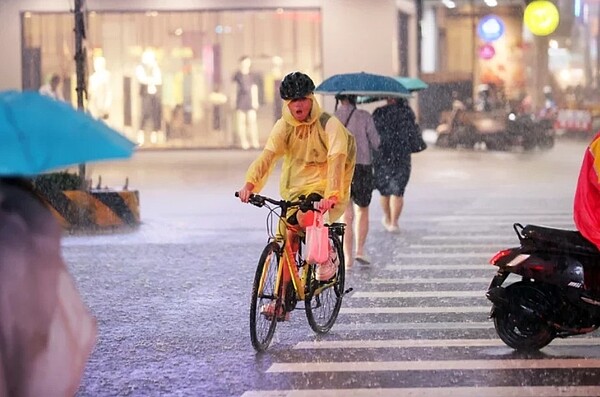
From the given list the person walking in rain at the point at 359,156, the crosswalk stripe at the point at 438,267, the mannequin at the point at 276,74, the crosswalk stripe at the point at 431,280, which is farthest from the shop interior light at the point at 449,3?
the crosswalk stripe at the point at 431,280

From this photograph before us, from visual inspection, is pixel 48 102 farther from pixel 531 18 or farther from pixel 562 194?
pixel 531 18

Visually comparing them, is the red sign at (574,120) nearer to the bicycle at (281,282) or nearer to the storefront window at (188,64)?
the storefront window at (188,64)

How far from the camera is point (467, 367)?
7.01 meters

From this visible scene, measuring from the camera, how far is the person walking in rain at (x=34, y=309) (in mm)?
3619

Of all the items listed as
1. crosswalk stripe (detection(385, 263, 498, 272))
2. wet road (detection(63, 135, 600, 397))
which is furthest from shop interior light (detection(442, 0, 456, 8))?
crosswalk stripe (detection(385, 263, 498, 272))

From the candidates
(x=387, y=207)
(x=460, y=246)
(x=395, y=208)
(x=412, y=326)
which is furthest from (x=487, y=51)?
(x=412, y=326)

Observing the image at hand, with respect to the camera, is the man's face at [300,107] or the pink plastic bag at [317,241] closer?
the pink plastic bag at [317,241]

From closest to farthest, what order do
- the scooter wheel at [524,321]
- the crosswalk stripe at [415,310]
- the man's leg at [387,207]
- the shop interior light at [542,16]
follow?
the scooter wheel at [524,321] → the crosswalk stripe at [415,310] → the man's leg at [387,207] → the shop interior light at [542,16]

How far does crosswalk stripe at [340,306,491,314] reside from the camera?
8992 millimetres

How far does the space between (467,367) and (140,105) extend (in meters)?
26.3

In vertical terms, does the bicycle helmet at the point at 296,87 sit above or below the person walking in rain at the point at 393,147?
above

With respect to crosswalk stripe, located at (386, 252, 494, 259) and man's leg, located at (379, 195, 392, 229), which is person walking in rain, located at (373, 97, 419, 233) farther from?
crosswalk stripe, located at (386, 252, 494, 259)

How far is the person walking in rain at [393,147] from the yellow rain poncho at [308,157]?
5.52 meters

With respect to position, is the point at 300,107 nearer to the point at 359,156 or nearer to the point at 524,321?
the point at 524,321
